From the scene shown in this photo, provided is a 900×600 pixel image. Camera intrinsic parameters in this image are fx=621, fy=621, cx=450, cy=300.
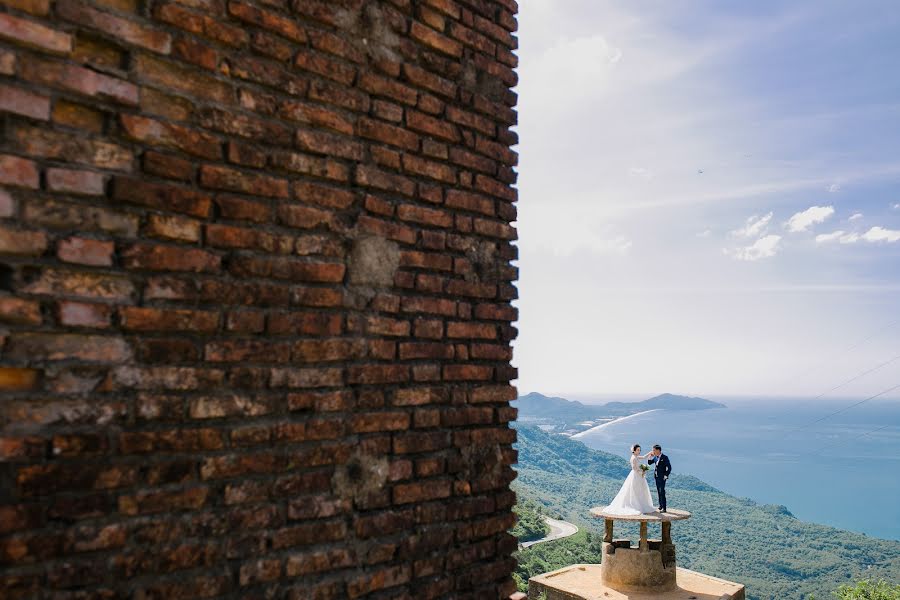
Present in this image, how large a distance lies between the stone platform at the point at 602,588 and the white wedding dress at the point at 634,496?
4.86 feet

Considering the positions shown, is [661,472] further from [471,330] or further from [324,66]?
[324,66]

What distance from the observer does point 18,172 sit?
5.34 feet

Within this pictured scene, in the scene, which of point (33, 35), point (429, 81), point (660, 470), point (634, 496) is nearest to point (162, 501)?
point (33, 35)

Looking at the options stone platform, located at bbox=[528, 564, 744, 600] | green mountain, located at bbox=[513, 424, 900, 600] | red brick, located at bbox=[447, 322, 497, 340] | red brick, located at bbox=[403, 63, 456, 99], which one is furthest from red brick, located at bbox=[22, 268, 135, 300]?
green mountain, located at bbox=[513, 424, 900, 600]

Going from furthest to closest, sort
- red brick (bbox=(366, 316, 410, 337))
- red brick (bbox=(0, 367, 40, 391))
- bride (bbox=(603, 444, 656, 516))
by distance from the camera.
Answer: bride (bbox=(603, 444, 656, 516)), red brick (bbox=(366, 316, 410, 337)), red brick (bbox=(0, 367, 40, 391))

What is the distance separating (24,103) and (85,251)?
41cm

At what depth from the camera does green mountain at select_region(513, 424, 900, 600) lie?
54.1 metres

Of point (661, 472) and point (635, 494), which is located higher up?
point (661, 472)

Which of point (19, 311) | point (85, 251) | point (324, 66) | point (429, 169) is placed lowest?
point (19, 311)

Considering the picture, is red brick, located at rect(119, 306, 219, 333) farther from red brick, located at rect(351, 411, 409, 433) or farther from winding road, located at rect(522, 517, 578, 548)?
winding road, located at rect(522, 517, 578, 548)

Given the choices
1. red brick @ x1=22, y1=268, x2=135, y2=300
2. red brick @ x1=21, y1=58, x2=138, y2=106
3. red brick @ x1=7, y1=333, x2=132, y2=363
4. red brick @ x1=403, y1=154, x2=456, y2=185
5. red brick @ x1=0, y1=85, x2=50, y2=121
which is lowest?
red brick @ x1=7, y1=333, x2=132, y2=363

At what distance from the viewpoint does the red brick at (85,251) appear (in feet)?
5.56

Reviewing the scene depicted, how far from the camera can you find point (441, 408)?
2559 millimetres

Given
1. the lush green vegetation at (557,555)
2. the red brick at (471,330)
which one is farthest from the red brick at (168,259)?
the lush green vegetation at (557,555)
